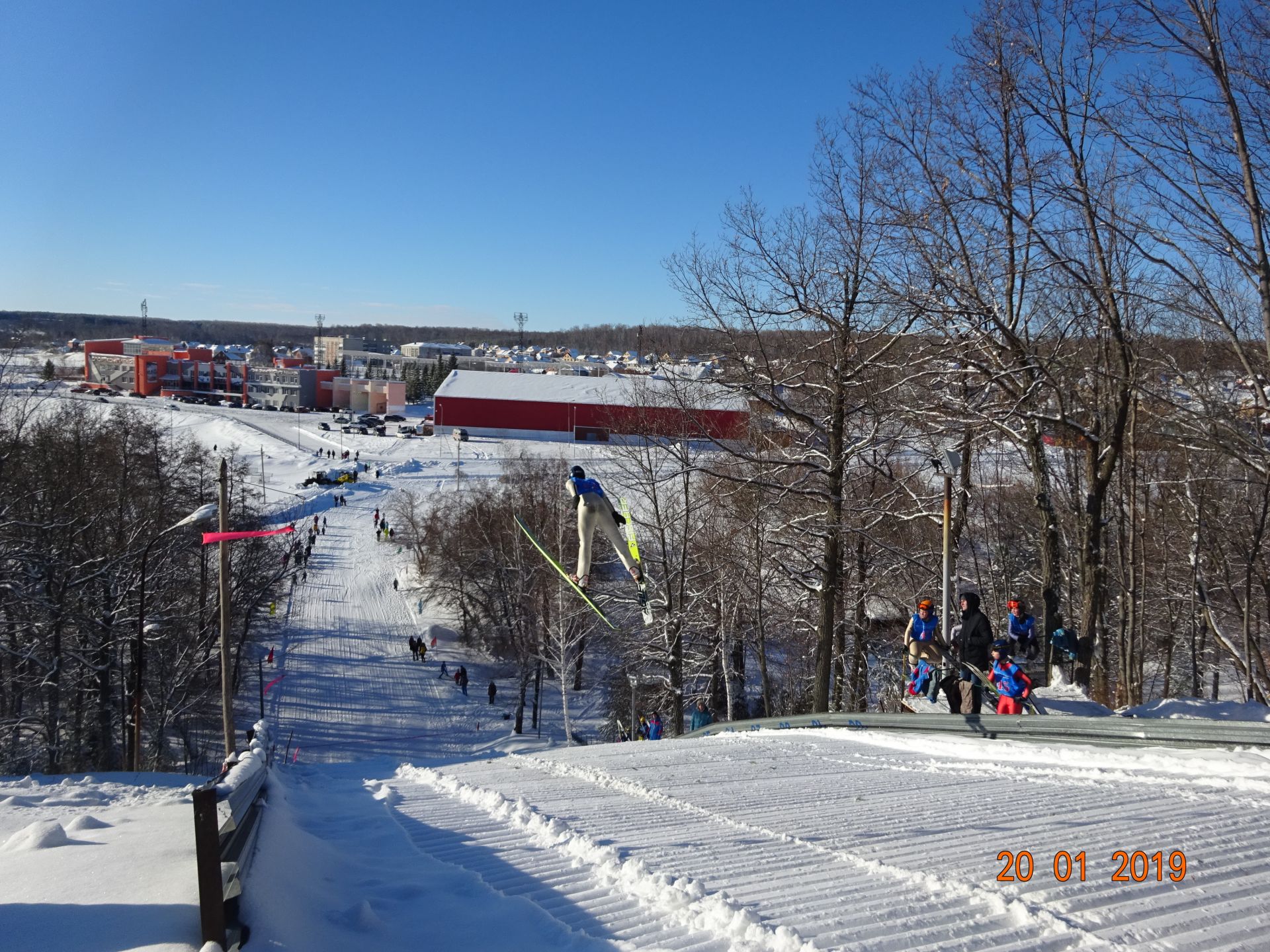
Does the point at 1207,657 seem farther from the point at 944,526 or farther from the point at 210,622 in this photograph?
the point at 210,622

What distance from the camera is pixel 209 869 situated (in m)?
3.29

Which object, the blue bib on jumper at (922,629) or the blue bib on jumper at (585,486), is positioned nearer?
the blue bib on jumper at (585,486)

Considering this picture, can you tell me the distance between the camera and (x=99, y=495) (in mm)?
27812

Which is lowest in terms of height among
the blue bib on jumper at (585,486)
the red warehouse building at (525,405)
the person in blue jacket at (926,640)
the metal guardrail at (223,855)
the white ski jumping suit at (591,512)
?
the person in blue jacket at (926,640)

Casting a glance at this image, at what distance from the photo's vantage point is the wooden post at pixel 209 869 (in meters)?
3.29

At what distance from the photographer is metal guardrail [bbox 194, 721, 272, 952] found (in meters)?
3.30

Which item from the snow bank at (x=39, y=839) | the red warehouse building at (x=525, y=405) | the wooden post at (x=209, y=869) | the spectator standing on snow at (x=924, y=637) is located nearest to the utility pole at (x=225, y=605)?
the snow bank at (x=39, y=839)

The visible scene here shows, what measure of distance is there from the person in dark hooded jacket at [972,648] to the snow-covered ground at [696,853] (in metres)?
0.96

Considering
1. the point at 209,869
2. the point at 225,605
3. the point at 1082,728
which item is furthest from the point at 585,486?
the point at 209,869

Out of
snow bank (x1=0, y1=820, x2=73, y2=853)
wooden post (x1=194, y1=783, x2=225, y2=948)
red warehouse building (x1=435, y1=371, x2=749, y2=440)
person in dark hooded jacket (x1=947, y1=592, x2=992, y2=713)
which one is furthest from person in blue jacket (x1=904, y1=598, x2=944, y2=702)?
red warehouse building (x1=435, y1=371, x2=749, y2=440)

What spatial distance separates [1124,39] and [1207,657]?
24.2m

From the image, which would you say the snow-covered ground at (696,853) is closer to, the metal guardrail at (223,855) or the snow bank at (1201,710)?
the metal guardrail at (223,855)
